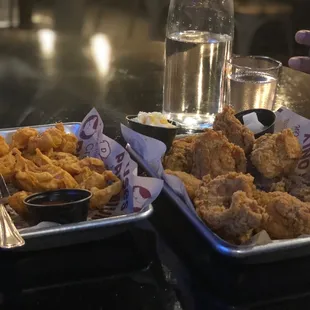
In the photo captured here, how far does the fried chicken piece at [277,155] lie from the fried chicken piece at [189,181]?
105mm

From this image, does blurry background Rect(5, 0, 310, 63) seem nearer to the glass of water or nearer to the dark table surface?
the dark table surface

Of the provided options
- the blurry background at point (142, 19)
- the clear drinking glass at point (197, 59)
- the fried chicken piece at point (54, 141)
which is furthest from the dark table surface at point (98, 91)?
the blurry background at point (142, 19)

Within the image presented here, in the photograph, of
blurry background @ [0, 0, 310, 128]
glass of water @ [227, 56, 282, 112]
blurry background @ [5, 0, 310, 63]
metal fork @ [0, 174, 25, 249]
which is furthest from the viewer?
blurry background @ [5, 0, 310, 63]

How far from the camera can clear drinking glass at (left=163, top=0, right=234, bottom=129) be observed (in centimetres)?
142

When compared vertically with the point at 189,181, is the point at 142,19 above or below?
below

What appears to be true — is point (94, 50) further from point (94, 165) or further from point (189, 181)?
point (189, 181)

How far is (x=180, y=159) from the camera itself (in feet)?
3.26

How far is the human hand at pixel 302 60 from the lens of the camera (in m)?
1.86

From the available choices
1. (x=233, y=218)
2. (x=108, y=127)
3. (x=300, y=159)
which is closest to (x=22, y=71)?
(x=108, y=127)

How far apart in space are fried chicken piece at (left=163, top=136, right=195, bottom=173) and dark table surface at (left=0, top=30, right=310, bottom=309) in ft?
0.63

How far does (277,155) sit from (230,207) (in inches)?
8.3

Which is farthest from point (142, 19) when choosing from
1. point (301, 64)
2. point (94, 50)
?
point (301, 64)

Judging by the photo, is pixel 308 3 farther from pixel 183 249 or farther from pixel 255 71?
pixel 183 249

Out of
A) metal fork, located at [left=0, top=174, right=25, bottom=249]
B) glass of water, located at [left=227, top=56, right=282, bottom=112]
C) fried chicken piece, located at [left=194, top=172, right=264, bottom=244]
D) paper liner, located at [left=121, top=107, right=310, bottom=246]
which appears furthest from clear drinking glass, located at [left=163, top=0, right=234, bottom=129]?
metal fork, located at [left=0, top=174, right=25, bottom=249]
